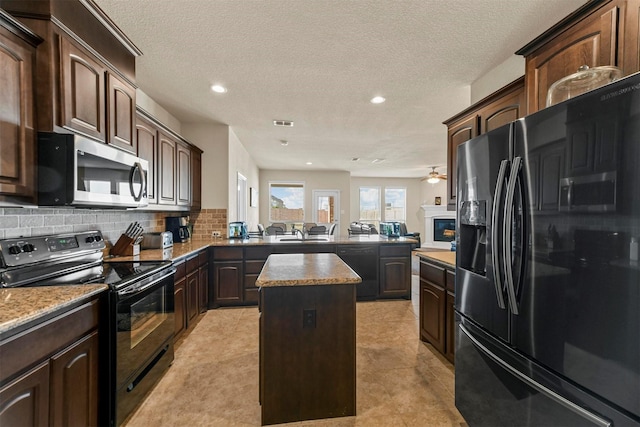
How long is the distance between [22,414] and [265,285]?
1034mm

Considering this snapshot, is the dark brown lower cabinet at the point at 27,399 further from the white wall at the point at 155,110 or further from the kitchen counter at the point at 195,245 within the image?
the white wall at the point at 155,110

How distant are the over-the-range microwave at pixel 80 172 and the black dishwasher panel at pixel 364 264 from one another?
2733mm

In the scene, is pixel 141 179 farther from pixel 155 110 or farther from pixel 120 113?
pixel 155 110

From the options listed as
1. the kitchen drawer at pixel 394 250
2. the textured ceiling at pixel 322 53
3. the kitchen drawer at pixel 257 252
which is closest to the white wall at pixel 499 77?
the textured ceiling at pixel 322 53

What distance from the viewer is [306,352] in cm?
167

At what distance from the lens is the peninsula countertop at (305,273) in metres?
1.59

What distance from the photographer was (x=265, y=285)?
5.11 ft

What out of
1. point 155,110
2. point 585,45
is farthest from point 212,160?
point 585,45

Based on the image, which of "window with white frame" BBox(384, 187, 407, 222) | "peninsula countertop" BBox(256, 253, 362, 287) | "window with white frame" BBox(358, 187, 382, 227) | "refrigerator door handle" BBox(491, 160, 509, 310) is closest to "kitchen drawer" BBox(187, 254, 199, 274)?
"peninsula countertop" BBox(256, 253, 362, 287)

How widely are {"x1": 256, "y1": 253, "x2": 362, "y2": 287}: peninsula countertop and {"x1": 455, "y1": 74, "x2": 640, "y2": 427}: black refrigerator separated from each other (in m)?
0.74

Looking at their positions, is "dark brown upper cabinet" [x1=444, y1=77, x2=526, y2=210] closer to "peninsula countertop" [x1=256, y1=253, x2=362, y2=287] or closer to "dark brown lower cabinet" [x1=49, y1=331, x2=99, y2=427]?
"peninsula countertop" [x1=256, y1=253, x2=362, y2=287]

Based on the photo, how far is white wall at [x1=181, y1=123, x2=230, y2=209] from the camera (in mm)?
4191

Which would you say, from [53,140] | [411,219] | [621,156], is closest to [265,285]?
[53,140]

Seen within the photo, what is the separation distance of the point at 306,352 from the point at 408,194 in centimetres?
977
